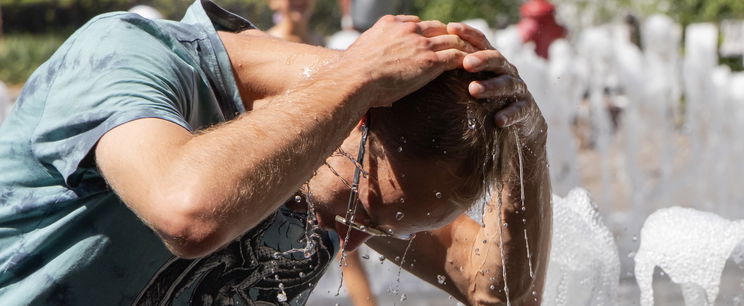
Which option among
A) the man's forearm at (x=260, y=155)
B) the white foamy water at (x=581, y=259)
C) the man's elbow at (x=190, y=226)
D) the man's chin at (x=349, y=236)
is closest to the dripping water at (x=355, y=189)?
the man's chin at (x=349, y=236)

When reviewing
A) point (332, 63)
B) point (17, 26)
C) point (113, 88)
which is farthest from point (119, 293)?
point (17, 26)

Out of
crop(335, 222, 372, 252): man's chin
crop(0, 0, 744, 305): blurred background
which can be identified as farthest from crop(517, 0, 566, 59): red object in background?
crop(335, 222, 372, 252): man's chin

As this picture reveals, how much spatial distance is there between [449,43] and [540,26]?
33.4 ft

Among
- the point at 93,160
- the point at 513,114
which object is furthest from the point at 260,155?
the point at 513,114

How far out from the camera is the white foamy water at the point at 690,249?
10.9ft

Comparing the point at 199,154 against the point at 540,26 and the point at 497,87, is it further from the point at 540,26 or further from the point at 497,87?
the point at 540,26

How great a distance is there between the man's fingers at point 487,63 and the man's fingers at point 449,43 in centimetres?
3

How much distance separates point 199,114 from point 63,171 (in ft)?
1.07

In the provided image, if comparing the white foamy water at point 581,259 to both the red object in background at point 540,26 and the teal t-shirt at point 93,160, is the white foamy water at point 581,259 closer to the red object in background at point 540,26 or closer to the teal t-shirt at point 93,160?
the teal t-shirt at point 93,160

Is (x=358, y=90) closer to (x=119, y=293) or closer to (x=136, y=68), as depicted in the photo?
(x=136, y=68)

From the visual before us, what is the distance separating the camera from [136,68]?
1913 millimetres

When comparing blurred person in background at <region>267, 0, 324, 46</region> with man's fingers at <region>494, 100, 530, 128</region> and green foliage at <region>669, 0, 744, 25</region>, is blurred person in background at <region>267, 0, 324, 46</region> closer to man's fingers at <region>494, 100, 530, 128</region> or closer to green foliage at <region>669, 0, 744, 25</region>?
man's fingers at <region>494, 100, 530, 128</region>

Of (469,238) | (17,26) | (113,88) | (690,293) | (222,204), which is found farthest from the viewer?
(17,26)

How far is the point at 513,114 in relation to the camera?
7.62ft
